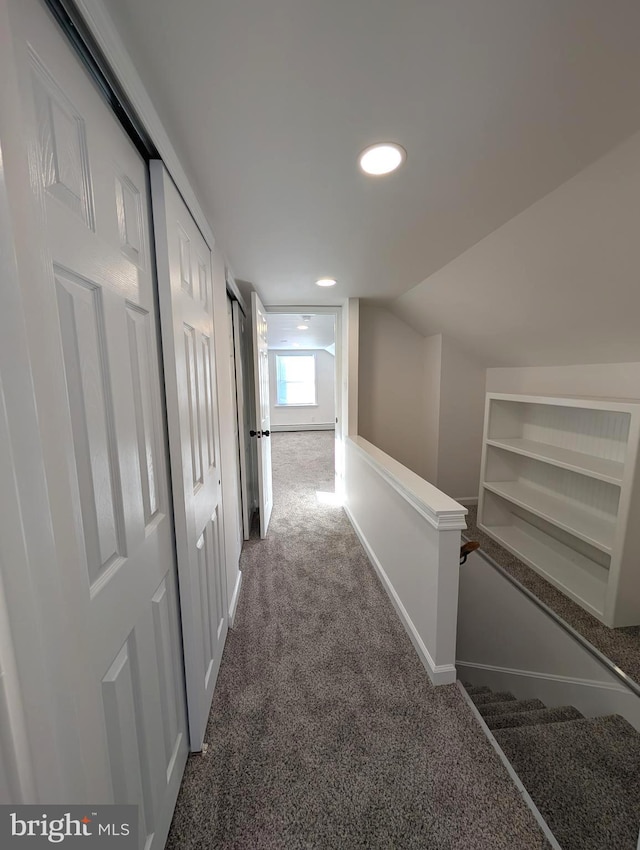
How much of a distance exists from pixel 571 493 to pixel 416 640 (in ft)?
6.22

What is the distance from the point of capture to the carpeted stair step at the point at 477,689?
7.29 feet

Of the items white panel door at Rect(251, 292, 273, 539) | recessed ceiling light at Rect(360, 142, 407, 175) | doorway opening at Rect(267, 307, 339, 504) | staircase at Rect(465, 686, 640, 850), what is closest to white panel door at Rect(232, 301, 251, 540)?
white panel door at Rect(251, 292, 273, 539)

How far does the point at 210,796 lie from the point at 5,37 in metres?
1.91

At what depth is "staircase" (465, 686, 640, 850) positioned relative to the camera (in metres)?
1.08

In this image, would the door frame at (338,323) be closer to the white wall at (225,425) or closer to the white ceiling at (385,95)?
the white wall at (225,425)

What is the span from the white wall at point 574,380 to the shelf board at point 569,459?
1.51ft

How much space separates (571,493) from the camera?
2.63 metres

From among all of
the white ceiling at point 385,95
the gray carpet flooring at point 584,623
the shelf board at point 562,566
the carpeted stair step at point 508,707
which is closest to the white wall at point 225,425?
the white ceiling at point 385,95

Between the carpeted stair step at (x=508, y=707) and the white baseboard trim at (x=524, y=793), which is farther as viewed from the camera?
the carpeted stair step at (x=508, y=707)

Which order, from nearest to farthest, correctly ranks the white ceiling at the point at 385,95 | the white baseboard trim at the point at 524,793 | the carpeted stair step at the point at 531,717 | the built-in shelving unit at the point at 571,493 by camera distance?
1. the white ceiling at the point at 385,95
2. the white baseboard trim at the point at 524,793
3. the carpeted stair step at the point at 531,717
4. the built-in shelving unit at the point at 571,493

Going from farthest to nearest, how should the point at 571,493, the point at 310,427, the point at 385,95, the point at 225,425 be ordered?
the point at 310,427 < the point at 571,493 < the point at 225,425 < the point at 385,95

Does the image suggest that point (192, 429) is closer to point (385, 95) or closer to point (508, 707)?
point (385, 95)

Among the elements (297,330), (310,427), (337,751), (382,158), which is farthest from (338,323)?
(310,427)

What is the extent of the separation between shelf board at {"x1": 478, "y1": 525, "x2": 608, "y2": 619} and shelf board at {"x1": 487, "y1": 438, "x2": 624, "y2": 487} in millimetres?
769
